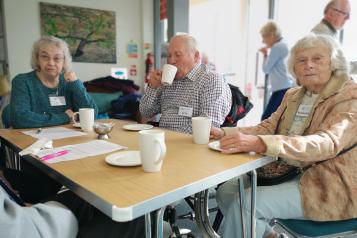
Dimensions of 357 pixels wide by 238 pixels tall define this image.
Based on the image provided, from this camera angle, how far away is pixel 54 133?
4.83 ft

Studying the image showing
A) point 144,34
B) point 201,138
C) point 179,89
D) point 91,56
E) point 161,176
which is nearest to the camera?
point 161,176

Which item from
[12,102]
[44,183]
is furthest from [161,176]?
[12,102]

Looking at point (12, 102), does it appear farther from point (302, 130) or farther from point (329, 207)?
point (329, 207)

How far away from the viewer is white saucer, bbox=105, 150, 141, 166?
36.4 inches

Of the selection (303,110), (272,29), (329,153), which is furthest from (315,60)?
(272,29)

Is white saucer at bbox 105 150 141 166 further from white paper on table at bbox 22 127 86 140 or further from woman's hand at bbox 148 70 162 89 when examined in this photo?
woman's hand at bbox 148 70 162 89

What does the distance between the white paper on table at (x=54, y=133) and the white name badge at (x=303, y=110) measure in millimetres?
1078

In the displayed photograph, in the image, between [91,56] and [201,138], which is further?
[91,56]

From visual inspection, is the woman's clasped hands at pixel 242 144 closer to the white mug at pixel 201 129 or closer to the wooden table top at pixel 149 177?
the wooden table top at pixel 149 177

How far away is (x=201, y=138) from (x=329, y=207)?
559mm

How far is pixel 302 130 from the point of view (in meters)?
1.31

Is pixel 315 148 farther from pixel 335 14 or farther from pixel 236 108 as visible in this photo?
pixel 335 14

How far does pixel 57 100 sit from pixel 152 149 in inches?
53.6

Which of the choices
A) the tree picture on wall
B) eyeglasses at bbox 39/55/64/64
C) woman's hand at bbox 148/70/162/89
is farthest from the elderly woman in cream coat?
the tree picture on wall
